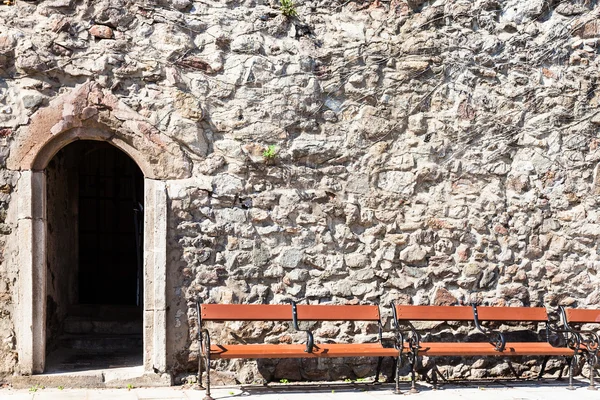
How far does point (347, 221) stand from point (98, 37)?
240cm

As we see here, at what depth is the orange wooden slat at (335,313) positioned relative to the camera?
5445 millimetres

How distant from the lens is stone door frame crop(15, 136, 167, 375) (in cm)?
513

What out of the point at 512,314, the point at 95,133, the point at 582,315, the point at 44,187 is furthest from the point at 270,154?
the point at 582,315

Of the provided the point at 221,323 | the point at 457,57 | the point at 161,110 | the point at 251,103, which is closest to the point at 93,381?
the point at 221,323

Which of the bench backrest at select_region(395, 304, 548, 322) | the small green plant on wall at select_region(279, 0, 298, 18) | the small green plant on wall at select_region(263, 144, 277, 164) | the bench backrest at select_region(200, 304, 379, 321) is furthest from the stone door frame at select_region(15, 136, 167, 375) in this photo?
the bench backrest at select_region(395, 304, 548, 322)

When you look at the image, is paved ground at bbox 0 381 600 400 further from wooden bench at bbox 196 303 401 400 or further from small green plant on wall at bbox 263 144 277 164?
small green plant on wall at bbox 263 144 277 164

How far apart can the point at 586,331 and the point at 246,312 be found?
301 centimetres

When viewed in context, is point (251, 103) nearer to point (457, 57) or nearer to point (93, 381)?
point (457, 57)

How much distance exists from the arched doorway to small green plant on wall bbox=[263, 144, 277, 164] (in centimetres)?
131

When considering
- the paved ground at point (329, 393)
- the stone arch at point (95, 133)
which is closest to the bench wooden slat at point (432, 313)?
the paved ground at point (329, 393)

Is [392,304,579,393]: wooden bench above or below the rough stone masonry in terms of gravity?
below

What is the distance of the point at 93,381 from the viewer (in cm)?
519

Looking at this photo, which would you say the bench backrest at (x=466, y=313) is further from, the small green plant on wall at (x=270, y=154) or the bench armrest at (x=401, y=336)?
the small green plant on wall at (x=270, y=154)

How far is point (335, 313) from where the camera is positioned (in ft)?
18.0
